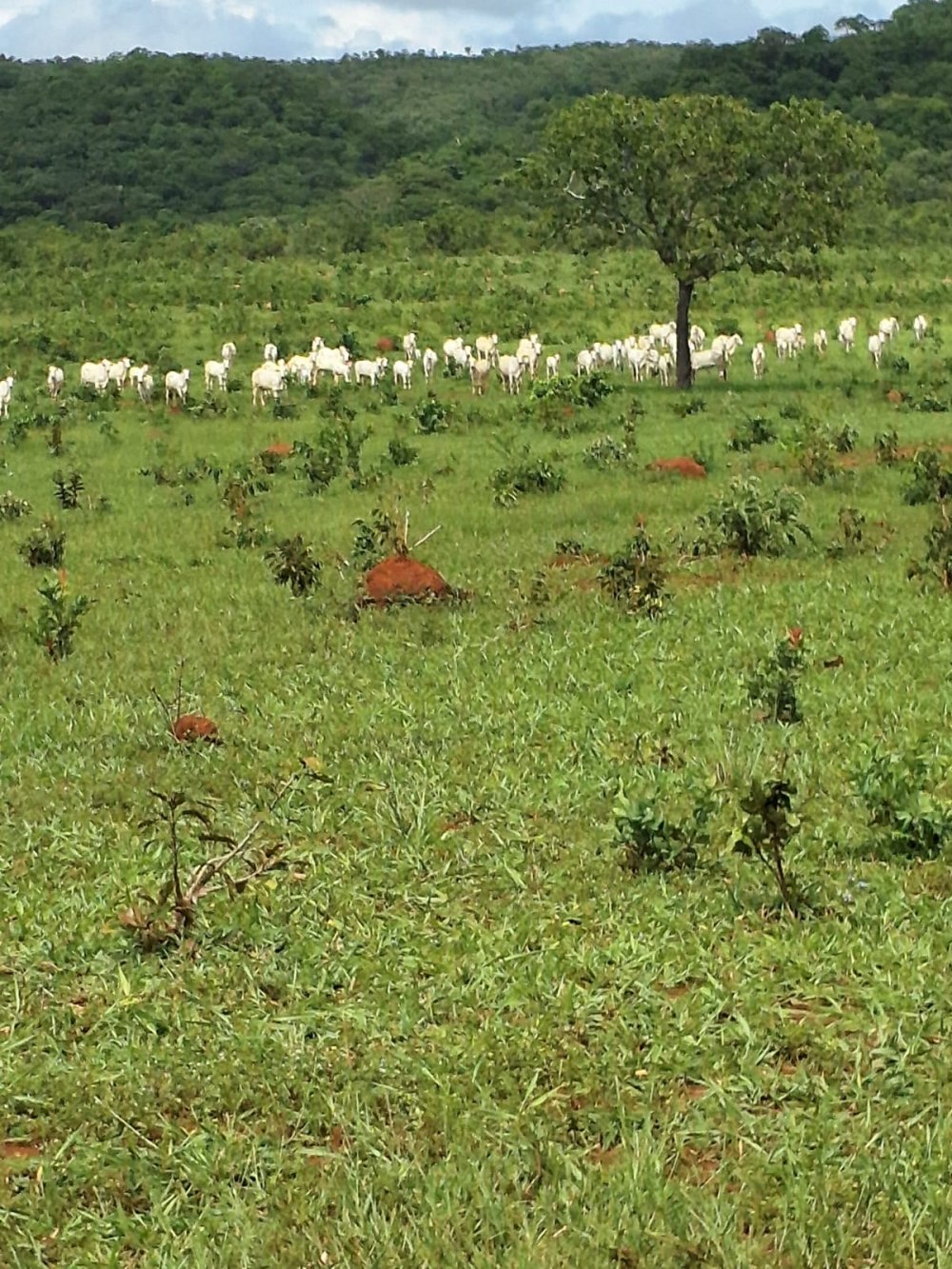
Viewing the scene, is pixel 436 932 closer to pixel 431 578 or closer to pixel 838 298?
pixel 431 578

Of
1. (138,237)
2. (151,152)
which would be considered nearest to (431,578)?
(138,237)

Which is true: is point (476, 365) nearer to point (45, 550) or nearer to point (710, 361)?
point (710, 361)

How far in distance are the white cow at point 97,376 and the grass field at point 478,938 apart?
12136 mm

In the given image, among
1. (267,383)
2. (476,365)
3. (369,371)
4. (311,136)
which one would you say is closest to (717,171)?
(476,365)

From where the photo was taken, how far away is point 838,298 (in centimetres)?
2955

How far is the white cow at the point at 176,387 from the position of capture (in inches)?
857

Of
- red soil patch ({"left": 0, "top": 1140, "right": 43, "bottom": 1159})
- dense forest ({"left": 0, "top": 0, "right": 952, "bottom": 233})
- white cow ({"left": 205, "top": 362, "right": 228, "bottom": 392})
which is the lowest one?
red soil patch ({"left": 0, "top": 1140, "right": 43, "bottom": 1159})

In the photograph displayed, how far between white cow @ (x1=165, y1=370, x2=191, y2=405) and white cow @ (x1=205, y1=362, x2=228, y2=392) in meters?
0.41

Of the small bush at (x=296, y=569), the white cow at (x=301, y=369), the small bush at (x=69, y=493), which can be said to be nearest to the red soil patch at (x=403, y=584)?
the small bush at (x=296, y=569)

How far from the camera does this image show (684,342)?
71.7ft

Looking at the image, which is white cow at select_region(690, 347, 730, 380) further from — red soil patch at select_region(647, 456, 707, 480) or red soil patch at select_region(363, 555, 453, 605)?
red soil patch at select_region(363, 555, 453, 605)

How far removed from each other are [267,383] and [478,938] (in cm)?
1782

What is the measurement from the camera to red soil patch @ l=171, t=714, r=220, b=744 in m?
6.91

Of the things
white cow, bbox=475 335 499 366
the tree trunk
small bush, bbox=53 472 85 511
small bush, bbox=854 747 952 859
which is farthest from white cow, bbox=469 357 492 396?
small bush, bbox=854 747 952 859
